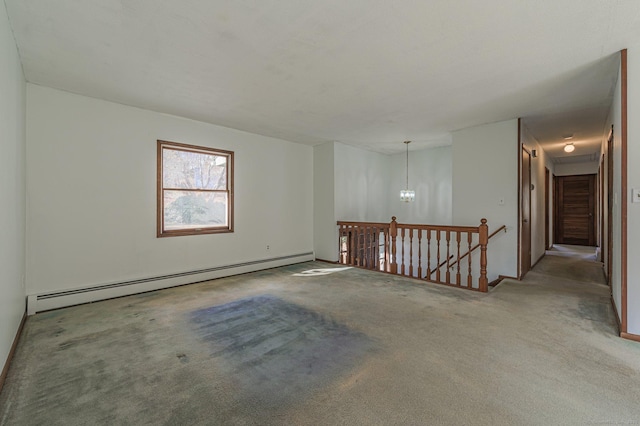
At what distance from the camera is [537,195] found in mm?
6047

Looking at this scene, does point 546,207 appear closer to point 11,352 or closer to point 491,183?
point 491,183

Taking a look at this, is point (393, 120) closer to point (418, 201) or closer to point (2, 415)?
point (418, 201)

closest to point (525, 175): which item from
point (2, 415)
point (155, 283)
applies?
point (155, 283)

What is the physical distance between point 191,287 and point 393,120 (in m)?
4.09

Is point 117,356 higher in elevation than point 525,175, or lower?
lower

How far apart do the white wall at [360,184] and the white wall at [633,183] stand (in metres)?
4.39

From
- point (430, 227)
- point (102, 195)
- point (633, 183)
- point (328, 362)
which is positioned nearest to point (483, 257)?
point (430, 227)

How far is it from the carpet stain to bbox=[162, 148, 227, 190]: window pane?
7.17 ft

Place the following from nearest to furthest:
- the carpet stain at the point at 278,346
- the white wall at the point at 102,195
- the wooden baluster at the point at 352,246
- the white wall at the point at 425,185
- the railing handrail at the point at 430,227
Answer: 1. the carpet stain at the point at 278,346
2. the white wall at the point at 102,195
3. the railing handrail at the point at 430,227
4. the wooden baluster at the point at 352,246
5. the white wall at the point at 425,185

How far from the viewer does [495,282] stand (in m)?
4.78

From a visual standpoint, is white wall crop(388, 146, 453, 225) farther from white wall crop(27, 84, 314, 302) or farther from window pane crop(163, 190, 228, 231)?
window pane crop(163, 190, 228, 231)

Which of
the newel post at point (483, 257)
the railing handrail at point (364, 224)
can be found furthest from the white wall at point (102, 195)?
the newel post at point (483, 257)

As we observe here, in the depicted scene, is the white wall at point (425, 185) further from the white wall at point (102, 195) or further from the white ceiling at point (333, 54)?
the white wall at point (102, 195)

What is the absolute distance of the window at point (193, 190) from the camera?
14.5 ft
